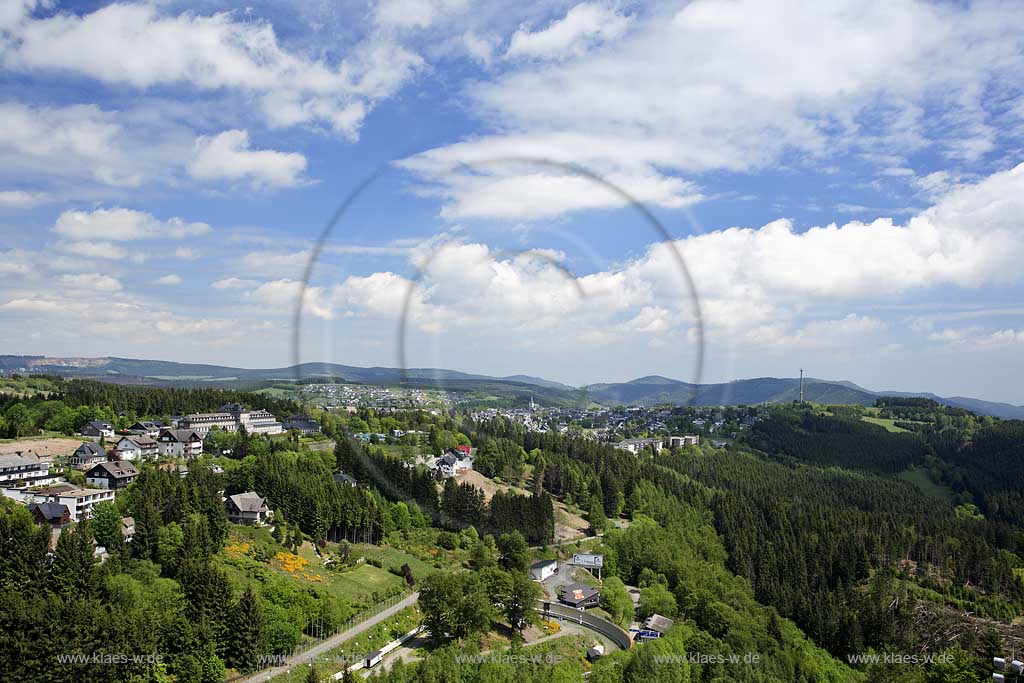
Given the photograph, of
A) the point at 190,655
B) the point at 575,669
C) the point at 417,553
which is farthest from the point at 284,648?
the point at 417,553

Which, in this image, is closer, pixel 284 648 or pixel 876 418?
pixel 284 648

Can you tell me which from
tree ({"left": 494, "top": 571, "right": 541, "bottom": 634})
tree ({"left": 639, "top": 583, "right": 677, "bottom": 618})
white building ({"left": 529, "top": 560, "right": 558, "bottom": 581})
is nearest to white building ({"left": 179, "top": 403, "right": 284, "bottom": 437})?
white building ({"left": 529, "top": 560, "right": 558, "bottom": 581})

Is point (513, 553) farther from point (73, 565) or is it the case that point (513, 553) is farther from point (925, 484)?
point (925, 484)

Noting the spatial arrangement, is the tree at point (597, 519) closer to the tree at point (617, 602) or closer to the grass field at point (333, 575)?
the tree at point (617, 602)

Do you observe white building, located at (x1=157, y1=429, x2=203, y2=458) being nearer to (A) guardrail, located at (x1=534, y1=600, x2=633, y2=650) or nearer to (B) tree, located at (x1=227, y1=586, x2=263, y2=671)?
(B) tree, located at (x1=227, y1=586, x2=263, y2=671)

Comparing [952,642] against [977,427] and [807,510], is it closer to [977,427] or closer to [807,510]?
[807,510]

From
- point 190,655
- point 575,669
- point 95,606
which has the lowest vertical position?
point 575,669

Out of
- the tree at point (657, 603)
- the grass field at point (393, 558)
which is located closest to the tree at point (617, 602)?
the tree at point (657, 603)
